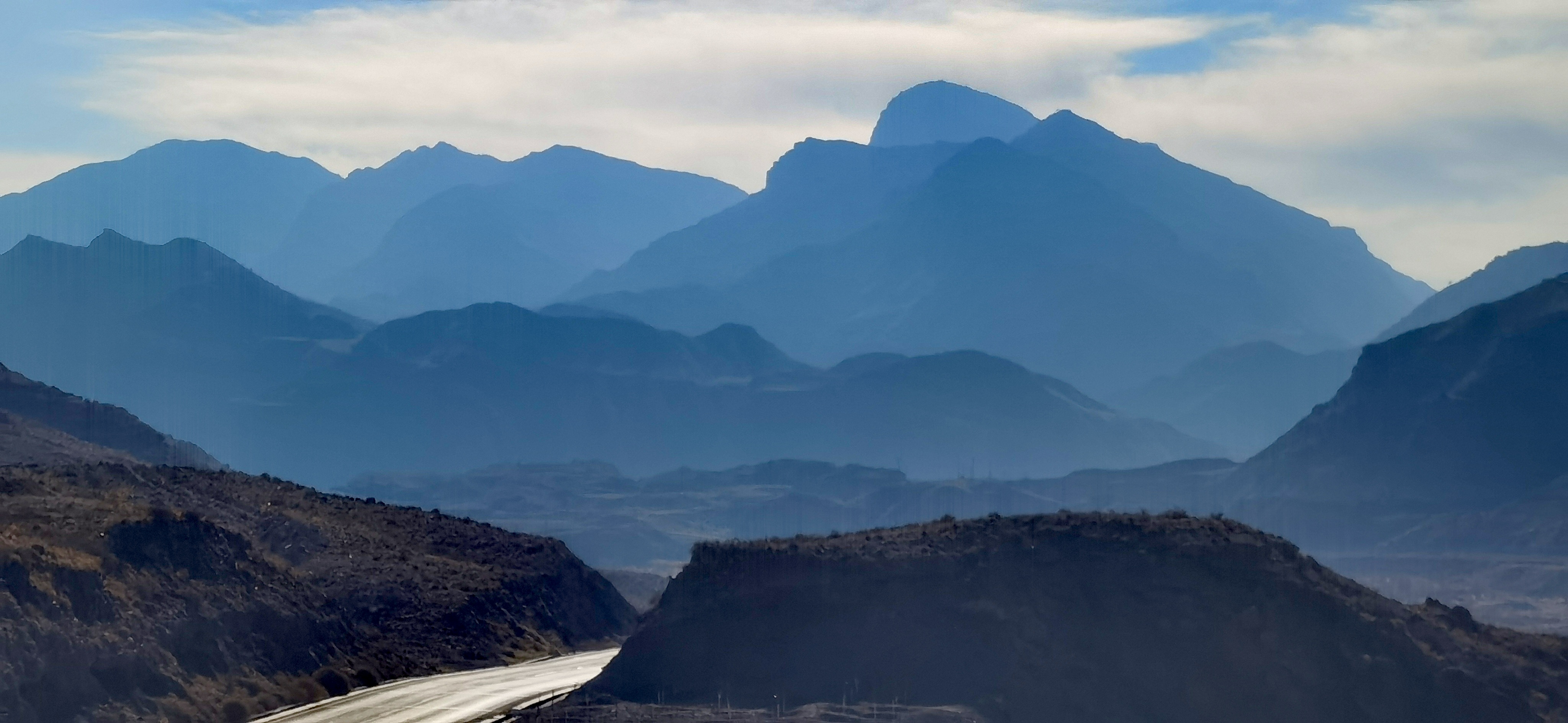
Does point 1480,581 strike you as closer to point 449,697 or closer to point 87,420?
point 87,420

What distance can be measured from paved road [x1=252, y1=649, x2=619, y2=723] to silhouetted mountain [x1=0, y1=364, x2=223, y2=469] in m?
72.1

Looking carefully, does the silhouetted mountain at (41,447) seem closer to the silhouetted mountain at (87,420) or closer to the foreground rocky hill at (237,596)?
the silhouetted mountain at (87,420)

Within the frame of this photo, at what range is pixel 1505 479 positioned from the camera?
19900cm

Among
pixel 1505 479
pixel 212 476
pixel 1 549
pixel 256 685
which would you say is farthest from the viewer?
pixel 1505 479

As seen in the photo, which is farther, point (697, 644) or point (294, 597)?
point (294, 597)

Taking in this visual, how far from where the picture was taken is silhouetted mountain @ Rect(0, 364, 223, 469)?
136 meters

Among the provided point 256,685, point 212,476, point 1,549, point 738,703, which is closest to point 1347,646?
point 738,703

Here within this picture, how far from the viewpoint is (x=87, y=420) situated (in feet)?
458

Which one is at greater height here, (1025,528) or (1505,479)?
(1505,479)

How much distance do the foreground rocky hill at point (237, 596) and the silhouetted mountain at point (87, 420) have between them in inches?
2073

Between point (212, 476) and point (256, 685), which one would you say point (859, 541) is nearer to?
point (256, 685)

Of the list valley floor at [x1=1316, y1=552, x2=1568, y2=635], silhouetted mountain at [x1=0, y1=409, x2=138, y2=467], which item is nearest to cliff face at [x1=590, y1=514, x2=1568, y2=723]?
silhouetted mountain at [x1=0, y1=409, x2=138, y2=467]

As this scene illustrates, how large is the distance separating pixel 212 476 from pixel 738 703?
4275cm

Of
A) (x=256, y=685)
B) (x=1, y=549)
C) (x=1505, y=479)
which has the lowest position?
(x=256, y=685)
